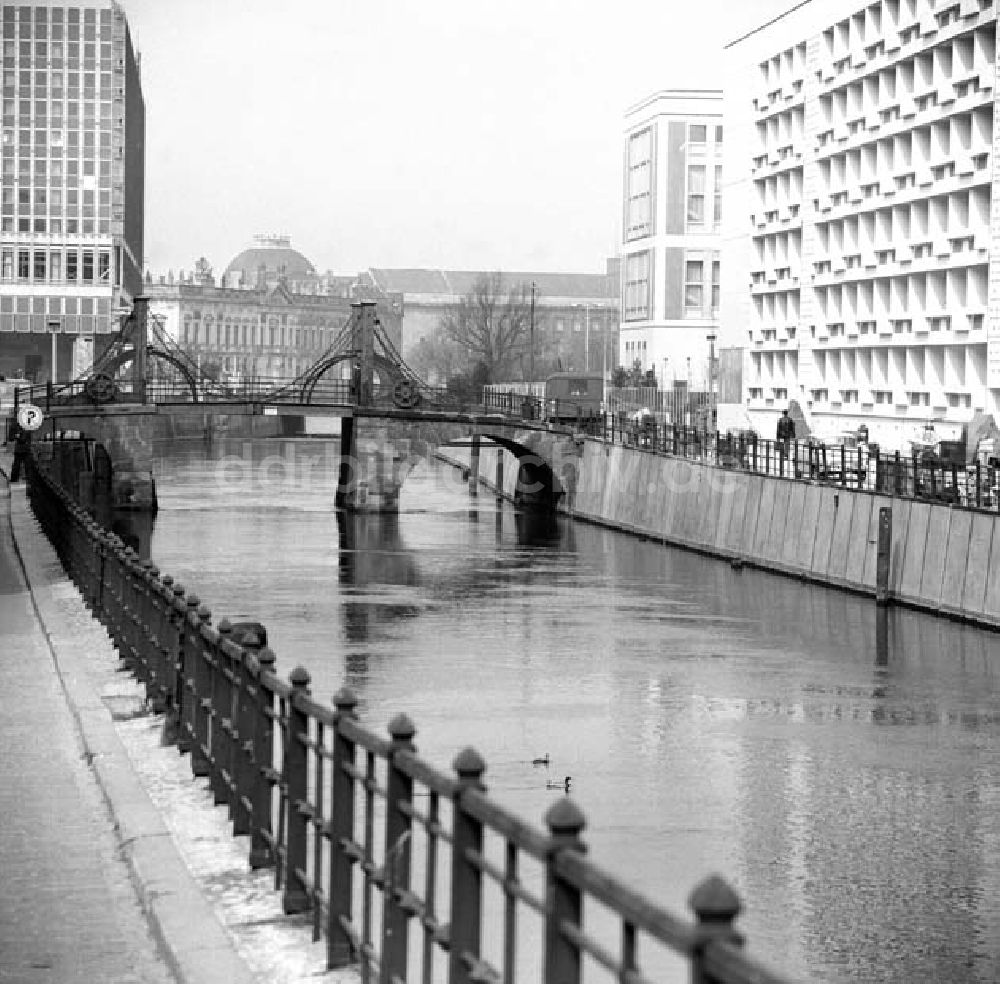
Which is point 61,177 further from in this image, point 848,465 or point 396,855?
point 396,855

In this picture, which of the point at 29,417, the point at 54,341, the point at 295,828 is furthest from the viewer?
the point at 54,341

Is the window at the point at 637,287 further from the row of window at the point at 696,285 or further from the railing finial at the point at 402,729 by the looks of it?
the railing finial at the point at 402,729

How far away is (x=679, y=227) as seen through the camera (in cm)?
12025

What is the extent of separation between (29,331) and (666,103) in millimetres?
78960

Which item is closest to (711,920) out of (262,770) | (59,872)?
(262,770)

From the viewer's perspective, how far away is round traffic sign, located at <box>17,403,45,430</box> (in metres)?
75.4

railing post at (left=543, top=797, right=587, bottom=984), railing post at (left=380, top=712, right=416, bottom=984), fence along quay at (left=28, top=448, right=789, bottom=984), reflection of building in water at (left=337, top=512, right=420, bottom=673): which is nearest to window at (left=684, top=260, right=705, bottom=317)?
reflection of building in water at (left=337, top=512, right=420, bottom=673)

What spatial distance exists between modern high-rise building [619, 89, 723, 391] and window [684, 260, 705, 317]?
54 mm

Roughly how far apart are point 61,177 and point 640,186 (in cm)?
7226

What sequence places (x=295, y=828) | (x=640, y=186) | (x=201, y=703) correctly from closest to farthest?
(x=295, y=828) < (x=201, y=703) < (x=640, y=186)

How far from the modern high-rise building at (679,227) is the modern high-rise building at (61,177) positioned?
66333 millimetres

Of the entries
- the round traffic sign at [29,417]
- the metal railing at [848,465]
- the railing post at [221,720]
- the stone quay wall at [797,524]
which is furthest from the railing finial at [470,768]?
the round traffic sign at [29,417]

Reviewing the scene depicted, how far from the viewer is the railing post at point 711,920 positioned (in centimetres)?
528

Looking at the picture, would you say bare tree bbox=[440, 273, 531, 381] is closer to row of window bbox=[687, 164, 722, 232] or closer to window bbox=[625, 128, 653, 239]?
window bbox=[625, 128, 653, 239]
